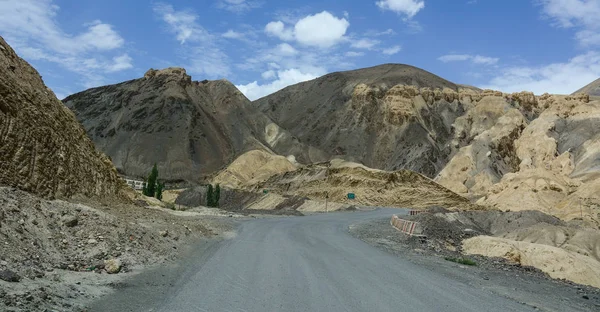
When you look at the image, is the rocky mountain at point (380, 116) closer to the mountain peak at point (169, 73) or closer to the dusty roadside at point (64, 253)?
the mountain peak at point (169, 73)

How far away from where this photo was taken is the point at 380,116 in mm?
149000

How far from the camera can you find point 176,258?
50.1 feet

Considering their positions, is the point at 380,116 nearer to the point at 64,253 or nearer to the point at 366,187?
the point at 366,187

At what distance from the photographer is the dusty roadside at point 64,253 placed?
8.38 m

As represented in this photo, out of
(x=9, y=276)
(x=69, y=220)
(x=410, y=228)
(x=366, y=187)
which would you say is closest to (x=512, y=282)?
(x=9, y=276)

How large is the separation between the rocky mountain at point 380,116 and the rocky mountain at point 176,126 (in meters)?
11.0

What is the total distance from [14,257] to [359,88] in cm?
15174

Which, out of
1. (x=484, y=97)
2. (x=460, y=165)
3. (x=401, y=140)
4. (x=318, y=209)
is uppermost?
(x=484, y=97)

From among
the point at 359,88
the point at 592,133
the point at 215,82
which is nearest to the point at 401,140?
the point at 359,88

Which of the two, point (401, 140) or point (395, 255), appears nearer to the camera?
point (395, 255)

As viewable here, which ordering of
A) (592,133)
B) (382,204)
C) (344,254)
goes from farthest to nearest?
(592,133) → (382,204) → (344,254)

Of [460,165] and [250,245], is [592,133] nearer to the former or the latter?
[460,165]

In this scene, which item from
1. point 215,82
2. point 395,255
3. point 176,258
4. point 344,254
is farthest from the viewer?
point 215,82

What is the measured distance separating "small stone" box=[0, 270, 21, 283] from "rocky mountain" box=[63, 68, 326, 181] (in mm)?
120350
